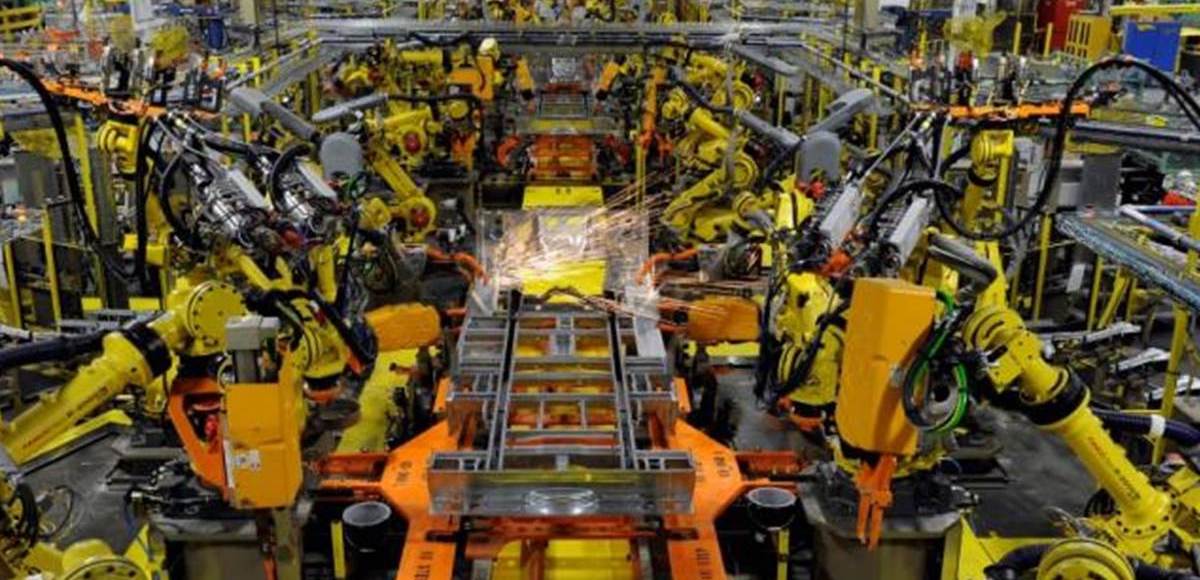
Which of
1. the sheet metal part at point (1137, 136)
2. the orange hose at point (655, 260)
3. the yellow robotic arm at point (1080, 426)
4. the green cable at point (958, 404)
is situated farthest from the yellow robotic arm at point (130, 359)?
the sheet metal part at point (1137, 136)

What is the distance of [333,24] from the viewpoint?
12703 mm

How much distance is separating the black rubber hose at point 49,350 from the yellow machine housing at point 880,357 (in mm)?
3358

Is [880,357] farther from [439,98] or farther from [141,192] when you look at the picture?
[439,98]

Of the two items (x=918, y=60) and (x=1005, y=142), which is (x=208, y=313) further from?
(x=918, y=60)

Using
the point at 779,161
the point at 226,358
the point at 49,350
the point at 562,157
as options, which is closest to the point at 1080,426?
the point at 226,358

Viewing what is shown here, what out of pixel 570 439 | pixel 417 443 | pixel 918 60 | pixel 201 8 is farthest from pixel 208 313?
pixel 201 8

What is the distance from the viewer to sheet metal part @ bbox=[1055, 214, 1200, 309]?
5.65 meters

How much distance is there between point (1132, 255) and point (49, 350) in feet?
19.3

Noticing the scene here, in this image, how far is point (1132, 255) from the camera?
6.29 meters

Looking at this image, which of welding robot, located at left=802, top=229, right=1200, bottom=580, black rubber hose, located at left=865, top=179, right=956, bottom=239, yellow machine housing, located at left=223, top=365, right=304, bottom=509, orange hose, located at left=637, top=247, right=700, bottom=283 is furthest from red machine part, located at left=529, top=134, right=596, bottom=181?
yellow machine housing, located at left=223, top=365, right=304, bottom=509

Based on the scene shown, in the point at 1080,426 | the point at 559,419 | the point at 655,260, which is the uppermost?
the point at 1080,426

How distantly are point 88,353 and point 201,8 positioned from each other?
56.5 ft

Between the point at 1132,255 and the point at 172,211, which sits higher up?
the point at 172,211

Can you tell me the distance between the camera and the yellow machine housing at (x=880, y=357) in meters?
3.88
